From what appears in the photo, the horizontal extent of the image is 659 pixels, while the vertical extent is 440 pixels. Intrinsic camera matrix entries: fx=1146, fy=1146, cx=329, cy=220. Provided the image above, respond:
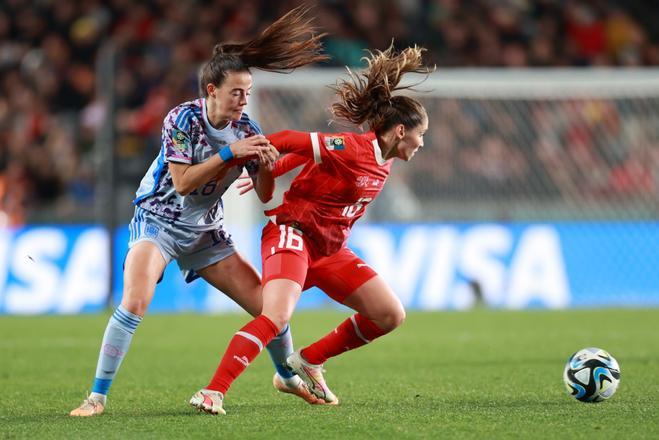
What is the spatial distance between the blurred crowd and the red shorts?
27.5 feet

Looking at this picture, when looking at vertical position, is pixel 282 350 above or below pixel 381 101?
below

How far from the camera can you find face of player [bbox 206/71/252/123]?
5.86 m

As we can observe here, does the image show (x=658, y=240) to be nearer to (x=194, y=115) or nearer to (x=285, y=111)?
(x=285, y=111)

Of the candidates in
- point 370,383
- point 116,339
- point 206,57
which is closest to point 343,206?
point 116,339

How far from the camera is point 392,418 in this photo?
5.64m

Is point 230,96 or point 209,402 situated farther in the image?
point 230,96

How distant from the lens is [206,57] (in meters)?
16.8

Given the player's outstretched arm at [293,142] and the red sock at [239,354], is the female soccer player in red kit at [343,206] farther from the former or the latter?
the red sock at [239,354]

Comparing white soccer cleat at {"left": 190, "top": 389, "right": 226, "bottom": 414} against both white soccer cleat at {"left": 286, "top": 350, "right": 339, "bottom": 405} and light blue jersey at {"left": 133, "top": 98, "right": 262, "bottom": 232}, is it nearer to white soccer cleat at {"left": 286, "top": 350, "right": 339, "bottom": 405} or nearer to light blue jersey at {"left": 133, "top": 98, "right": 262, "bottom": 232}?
white soccer cleat at {"left": 286, "top": 350, "right": 339, "bottom": 405}

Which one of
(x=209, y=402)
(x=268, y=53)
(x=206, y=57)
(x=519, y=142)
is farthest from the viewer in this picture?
(x=206, y=57)

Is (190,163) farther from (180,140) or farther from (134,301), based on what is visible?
(134,301)

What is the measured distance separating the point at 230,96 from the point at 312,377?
5.38ft

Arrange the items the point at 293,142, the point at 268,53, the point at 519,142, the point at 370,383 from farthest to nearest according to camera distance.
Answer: the point at 519,142 → the point at 370,383 → the point at 268,53 → the point at 293,142

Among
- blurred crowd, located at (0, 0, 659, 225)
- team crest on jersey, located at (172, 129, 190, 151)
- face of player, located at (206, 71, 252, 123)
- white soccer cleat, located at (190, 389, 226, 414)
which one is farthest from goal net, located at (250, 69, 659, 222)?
white soccer cleat, located at (190, 389, 226, 414)
